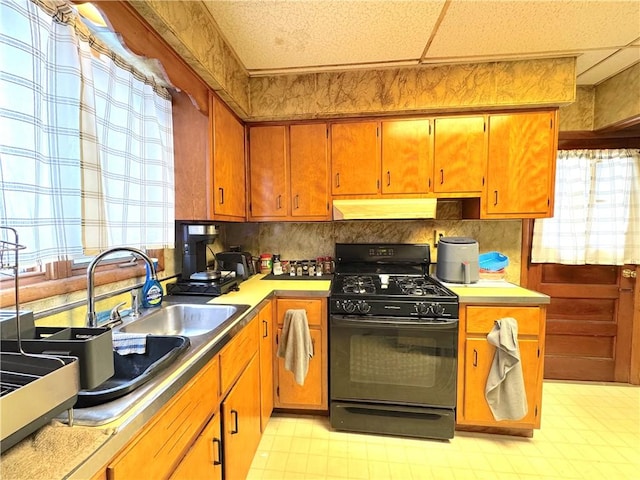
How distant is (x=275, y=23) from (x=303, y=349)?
6.41ft

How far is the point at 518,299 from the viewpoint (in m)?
1.79

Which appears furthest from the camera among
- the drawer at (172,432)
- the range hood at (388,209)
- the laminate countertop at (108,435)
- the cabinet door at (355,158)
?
the cabinet door at (355,158)

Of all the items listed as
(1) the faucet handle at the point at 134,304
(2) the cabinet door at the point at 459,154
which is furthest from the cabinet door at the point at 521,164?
(1) the faucet handle at the point at 134,304

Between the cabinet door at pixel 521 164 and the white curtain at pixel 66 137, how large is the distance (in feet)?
7.47

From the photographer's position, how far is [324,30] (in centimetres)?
164

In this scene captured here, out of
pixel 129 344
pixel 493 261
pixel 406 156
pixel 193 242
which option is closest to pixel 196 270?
pixel 193 242

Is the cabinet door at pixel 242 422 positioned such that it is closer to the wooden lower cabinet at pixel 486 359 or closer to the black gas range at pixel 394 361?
the black gas range at pixel 394 361

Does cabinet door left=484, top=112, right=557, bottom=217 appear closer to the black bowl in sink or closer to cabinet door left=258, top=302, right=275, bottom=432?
cabinet door left=258, top=302, right=275, bottom=432

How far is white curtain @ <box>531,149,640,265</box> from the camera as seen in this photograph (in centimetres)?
238

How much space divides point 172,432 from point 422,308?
1.43 meters

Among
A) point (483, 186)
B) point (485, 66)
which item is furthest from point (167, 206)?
point (485, 66)

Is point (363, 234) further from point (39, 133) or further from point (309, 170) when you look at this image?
point (39, 133)

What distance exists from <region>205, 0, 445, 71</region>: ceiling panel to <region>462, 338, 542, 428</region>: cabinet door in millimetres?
1901

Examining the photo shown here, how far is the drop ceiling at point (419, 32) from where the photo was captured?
1477 millimetres
